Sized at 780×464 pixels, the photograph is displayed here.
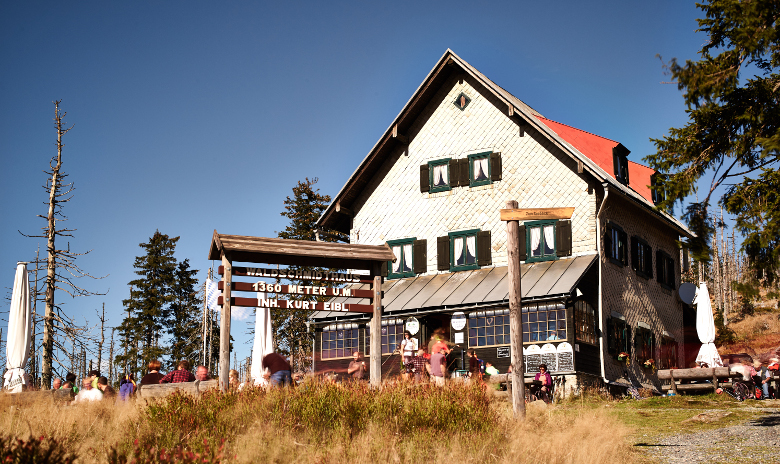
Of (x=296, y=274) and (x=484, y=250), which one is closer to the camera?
(x=296, y=274)

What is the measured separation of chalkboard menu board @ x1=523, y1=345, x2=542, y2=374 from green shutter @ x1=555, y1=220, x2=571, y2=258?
9.89 ft

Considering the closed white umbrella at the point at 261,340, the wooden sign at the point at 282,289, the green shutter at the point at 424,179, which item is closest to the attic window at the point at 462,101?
the green shutter at the point at 424,179

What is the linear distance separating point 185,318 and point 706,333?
32.5 m

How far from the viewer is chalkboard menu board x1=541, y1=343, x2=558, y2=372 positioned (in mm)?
21922

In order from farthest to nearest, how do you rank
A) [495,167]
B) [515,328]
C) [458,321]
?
[495,167]
[458,321]
[515,328]

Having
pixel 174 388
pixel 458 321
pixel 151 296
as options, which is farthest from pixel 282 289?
pixel 151 296

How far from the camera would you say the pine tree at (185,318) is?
4597cm

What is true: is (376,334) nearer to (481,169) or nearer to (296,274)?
(296,274)

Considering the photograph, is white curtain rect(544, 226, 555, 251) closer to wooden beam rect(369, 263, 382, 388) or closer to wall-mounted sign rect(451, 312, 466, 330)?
wall-mounted sign rect(451, 312, 466, 330)

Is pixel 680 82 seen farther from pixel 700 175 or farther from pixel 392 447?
pixel 392 447

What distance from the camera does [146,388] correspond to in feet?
44.7

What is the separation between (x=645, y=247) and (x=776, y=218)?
1572 cm

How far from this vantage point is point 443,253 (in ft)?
85.3

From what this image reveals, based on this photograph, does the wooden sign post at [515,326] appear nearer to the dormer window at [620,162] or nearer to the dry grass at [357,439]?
the dry grass at [357,439]
